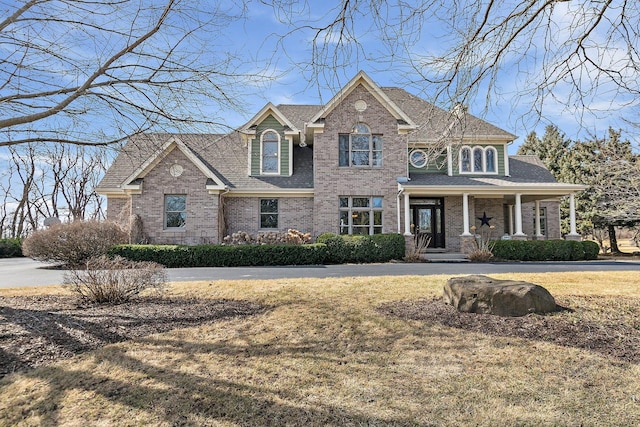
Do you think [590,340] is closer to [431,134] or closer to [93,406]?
[431,134]

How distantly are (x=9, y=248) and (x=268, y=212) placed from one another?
57.5ft

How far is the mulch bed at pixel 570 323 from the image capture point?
4695mm

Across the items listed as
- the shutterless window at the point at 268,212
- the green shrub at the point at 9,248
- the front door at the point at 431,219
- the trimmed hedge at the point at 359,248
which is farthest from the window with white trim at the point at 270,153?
the green shrub at the point at 9,248

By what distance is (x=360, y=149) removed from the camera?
718 inches

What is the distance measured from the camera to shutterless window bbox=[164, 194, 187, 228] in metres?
17.5

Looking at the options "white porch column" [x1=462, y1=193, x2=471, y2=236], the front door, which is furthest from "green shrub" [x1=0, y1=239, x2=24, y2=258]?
"white porch column" [x1=462, y1=193, x2=471, y2=236]

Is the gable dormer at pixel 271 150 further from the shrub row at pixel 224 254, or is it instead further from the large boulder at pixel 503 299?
the large boulder at pixel 503 299

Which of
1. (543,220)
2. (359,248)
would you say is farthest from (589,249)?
(359,248)

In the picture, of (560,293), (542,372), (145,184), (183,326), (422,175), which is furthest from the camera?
(422,175)

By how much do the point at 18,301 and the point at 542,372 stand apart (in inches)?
328

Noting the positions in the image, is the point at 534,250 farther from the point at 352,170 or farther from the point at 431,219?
the point at 352,170

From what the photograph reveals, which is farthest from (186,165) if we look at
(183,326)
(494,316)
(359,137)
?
(494,316)

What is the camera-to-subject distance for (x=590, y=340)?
4.78m

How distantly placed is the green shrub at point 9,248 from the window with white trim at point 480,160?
88.3 ft
